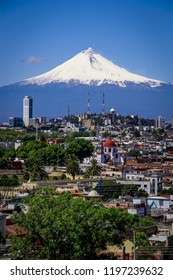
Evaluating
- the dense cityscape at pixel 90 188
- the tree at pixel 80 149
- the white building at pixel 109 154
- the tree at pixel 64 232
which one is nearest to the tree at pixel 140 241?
the dense cityscape at pixel 90 188

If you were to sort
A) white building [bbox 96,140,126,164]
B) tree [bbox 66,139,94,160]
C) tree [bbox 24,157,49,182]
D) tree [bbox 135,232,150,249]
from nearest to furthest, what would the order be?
tree [bbox 135,232,150,249]
tree [bbox 24,157,49,182]
white building [bbox 96,140,126,164]
tree [bbox 66,139,94,160]

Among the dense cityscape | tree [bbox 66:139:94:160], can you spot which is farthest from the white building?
tree [bbox 66:139:94:160]

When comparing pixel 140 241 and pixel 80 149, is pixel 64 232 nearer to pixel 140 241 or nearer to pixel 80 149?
pixel 140 241

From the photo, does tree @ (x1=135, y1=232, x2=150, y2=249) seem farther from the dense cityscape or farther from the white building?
the white building

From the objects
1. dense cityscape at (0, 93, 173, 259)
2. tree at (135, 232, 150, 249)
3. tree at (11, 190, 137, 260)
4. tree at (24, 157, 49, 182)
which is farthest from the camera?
tree at (24, 157, 49, 182)

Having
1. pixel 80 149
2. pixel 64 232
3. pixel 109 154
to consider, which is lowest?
pixel 64 232

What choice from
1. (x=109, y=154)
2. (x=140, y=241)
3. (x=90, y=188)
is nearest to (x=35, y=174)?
(x=90, y=188)

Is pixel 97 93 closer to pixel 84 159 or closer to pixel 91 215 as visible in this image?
pixel 84 159
